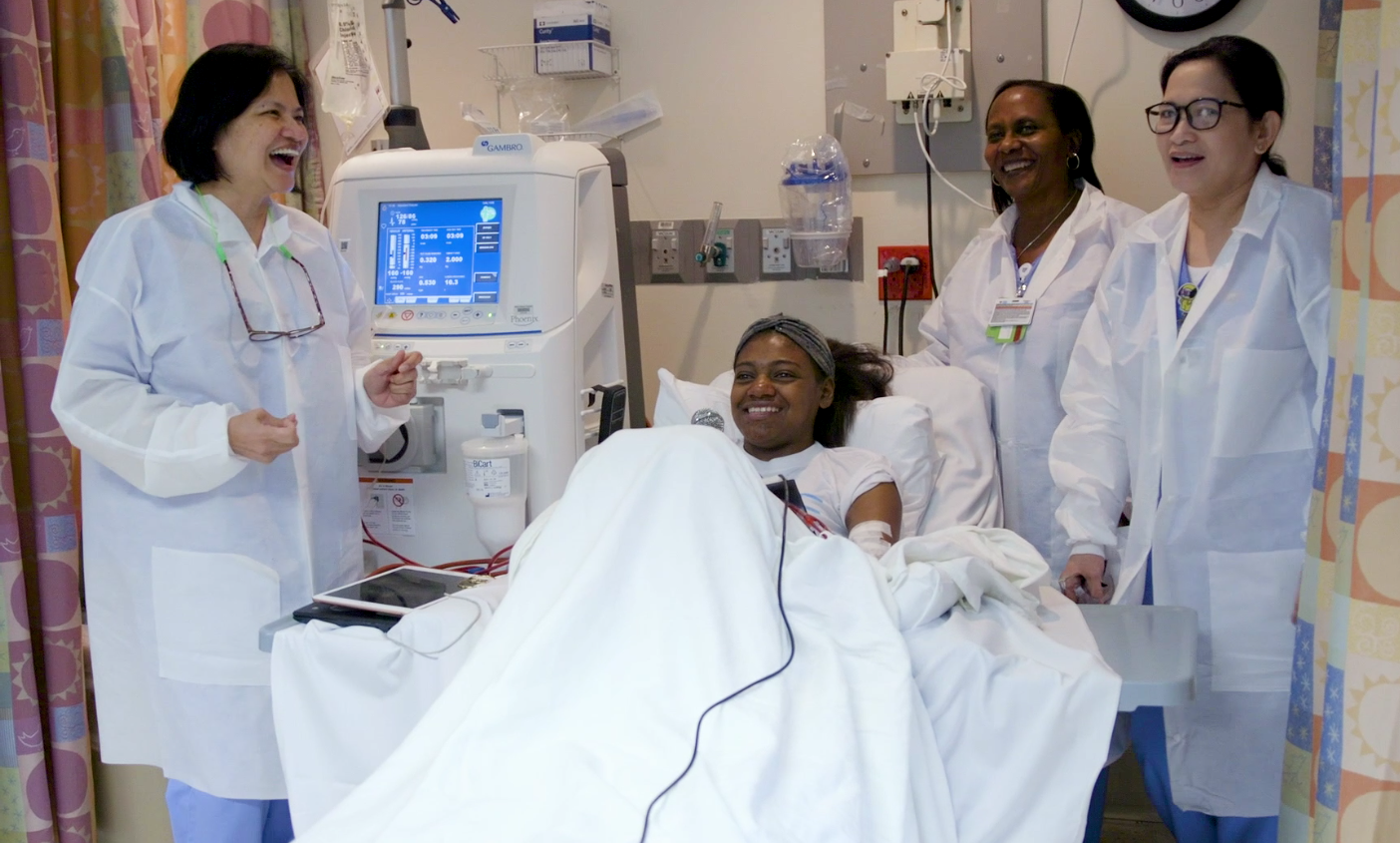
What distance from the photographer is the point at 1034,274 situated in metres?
2.50

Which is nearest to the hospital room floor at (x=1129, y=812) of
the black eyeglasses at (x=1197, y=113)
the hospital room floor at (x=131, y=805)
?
the black eyeglasses at (x=1197, y=113)

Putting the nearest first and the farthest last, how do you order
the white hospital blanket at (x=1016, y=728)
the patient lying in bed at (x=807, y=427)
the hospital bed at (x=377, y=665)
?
the white hospital blanket at (x=1016, y=728) → the hospital bed at (x=377, y=665) → the patient lying in bed at (x=807, y=427)

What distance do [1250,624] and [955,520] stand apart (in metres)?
0.65

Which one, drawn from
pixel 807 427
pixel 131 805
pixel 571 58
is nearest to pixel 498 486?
Answer: pixel 807 427

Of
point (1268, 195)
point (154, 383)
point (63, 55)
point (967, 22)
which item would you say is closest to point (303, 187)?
point (63, 55)

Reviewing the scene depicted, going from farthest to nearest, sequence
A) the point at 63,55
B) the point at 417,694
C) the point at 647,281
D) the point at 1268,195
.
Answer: the point at 647,281, the point at 63,55, the point at 1268,195, the point at 417,694

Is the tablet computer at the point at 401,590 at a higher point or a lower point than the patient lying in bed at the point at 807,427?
lower

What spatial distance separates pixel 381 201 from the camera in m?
2.37

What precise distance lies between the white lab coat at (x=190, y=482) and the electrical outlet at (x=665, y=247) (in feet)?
4.17

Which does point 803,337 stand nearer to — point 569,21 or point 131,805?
point 569,21

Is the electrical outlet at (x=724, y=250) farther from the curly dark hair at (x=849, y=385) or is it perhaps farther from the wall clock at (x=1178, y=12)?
the wall clock at (x=1178, y=12)

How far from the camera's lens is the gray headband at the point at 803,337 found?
7.58ft

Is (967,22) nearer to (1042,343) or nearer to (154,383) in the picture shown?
(1042,343)

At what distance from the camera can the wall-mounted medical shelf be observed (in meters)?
3.00
